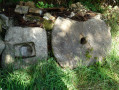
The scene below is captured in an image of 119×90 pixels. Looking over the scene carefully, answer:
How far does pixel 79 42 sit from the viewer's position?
2881 millimetres

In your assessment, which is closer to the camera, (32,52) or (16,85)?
(16,85)

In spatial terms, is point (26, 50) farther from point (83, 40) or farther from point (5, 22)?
point (83, 40)

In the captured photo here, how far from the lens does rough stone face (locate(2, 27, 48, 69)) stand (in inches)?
100

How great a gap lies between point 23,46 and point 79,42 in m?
1.16

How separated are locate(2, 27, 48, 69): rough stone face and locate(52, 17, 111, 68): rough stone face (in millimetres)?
257

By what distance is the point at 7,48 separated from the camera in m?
2.55

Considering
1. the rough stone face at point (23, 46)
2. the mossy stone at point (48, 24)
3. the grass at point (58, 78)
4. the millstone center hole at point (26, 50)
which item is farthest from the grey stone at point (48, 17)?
the grass at point (58, 78)

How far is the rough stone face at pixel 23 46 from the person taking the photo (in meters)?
2.54

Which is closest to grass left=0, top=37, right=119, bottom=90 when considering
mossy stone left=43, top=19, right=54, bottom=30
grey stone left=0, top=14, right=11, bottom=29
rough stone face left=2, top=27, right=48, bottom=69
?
rough stone face left=2, top=27, right=48, bottom=69

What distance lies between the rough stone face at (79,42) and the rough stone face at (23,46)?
0.26 meters

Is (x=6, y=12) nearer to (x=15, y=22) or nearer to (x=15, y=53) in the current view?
Answer: (x=15, y=22)

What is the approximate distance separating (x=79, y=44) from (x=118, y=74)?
991 millimetres

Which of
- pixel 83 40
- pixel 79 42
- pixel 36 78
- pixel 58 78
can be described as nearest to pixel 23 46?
pixel 36 78

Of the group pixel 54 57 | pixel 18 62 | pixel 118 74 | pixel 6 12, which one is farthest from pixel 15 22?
pixel 118 74
